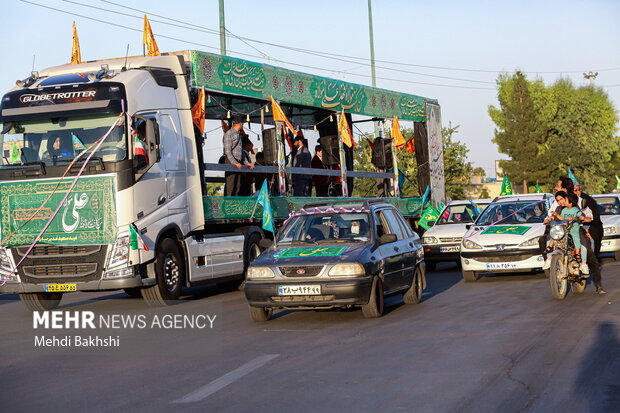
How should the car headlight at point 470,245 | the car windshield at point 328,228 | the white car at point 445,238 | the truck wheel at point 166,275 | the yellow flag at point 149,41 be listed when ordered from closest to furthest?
the car windshield at point 328,228, the truck wheel at point 166,275, the yellow flag at point 149,41, the car headlight at point 470,245, the white car at point 445,238

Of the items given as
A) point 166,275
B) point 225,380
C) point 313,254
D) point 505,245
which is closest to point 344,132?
point 505,245

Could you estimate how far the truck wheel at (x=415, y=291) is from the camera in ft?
44.9

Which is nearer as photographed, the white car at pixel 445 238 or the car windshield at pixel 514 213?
the car windshield at pixel 514 213

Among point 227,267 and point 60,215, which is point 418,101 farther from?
point 60,215

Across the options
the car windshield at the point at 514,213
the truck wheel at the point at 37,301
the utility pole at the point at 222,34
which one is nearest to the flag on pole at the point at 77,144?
the truck wheel at the point at 37,301

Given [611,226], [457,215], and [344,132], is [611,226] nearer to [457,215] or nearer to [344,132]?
[457,215]

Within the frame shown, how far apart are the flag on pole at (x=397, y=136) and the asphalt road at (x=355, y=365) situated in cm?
994

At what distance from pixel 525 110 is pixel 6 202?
79.6m

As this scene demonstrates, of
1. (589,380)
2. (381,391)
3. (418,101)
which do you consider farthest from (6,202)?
(418,101)

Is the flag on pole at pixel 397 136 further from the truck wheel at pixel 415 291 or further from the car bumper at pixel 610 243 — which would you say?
the truck wheel at pixel 415 291

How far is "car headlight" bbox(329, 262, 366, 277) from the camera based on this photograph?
454 inches

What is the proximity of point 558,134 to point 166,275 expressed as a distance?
263 feet

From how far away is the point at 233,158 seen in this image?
1677 cm

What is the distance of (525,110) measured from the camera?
88.6 meters
